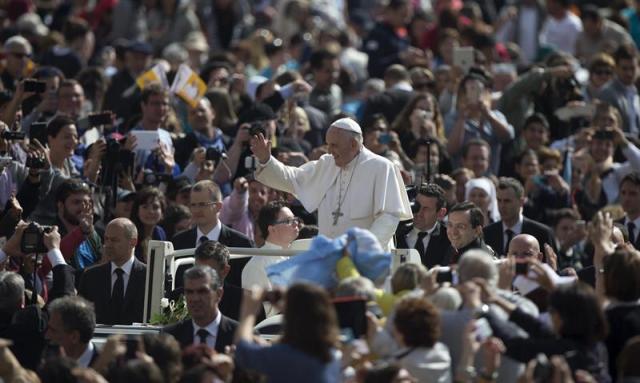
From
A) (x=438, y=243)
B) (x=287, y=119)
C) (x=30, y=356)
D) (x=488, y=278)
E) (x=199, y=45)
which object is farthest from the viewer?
(x=199, y=45)

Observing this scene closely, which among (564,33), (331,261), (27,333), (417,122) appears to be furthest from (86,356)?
(564,33)

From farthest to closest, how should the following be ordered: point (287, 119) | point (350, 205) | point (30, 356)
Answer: point (287, 119) < point (350, 205) < point (30, 356)

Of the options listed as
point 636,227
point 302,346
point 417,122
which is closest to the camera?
point 302,346

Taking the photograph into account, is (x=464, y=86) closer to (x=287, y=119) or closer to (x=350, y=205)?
(x=287, y=119)

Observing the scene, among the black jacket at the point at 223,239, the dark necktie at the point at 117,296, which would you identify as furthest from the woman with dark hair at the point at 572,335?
the black jacket at the point at 223,239

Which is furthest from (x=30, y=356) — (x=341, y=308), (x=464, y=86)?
(x=464, y=86)

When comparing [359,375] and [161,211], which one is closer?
[359,375]

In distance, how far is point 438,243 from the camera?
15344 millimetres

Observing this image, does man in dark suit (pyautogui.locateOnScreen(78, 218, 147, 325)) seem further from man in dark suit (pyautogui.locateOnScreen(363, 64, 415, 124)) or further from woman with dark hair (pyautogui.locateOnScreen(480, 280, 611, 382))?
man in dark suit (pyautogui.locateOnScreen(363, 64, 415, 124))

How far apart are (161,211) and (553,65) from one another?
5949 mm

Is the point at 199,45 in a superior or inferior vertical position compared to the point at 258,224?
superior

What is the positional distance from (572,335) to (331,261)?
1730 mm

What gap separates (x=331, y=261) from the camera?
11695mm

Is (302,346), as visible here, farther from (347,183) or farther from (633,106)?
(633,106)
